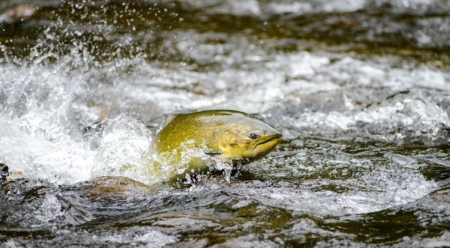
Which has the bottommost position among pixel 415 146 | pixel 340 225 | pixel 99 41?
pixel 415 146

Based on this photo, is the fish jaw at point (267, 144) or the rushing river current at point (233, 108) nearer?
the rushing river current at point (233, 108)

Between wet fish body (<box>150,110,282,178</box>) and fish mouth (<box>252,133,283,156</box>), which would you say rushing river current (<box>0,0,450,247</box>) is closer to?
wet fish body (<box>150,110,282,178</box>)

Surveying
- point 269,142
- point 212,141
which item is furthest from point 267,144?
point 212,141

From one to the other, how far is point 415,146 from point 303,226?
278 cm

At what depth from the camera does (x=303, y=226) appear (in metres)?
3.24

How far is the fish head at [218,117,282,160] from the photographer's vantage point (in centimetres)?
407

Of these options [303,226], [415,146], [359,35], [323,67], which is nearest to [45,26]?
[323,67]

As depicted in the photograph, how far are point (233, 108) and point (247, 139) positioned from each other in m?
3.00

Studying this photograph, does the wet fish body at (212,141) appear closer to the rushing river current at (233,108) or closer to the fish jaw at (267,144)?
the fish jaw at (267,144)

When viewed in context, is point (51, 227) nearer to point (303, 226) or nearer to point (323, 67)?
point (303, 226)

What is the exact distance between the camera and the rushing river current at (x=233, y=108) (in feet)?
10.9

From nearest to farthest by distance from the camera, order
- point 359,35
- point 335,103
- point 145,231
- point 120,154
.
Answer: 1. point 145,231
2. point 120,154
3. point 335,103
4. point 359,35

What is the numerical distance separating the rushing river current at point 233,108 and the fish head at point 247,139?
219mm

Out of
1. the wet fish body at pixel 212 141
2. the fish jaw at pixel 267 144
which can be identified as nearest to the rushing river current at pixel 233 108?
the wet fish body at pixel 212 141
